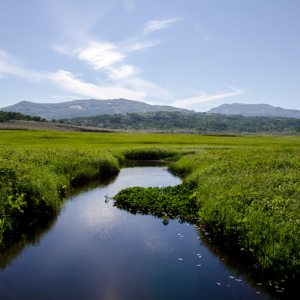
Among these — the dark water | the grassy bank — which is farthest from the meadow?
the dark water

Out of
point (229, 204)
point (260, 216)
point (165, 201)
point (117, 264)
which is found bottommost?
point (117, 264)

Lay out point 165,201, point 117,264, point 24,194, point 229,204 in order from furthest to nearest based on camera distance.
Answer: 1. point 165,201
2. point 24,194
3. point 229,204
4. point 117,264

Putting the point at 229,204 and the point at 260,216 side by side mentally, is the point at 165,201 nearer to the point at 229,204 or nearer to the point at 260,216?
the point at 229,204

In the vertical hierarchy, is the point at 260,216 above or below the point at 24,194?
above

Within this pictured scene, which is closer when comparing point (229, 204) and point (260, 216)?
point (260, 216)

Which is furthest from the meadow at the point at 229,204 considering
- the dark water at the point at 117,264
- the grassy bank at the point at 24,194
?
the dark water at the point at 117,264

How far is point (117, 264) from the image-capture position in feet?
33.1

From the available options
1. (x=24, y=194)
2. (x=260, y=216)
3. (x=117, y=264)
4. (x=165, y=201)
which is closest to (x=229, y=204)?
(x=260, y=216)

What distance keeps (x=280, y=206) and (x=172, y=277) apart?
5.61m

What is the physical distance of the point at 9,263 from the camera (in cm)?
1013

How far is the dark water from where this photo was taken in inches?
336

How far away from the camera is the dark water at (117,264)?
852cm

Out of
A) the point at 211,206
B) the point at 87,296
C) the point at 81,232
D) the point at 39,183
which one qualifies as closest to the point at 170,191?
the point at 211,206

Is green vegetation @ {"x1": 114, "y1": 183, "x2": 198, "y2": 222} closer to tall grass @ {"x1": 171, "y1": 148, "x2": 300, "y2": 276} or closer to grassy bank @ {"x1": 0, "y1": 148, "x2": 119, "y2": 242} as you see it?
tall grass @ {"x1": 171, "y1": 148, "x2": 300, "y2": 276}
